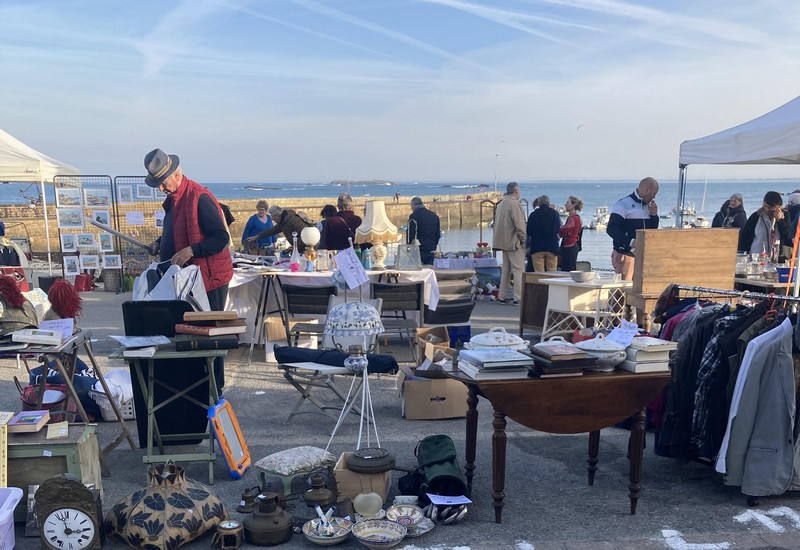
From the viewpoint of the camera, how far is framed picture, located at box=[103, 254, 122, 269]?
11133 millimetres

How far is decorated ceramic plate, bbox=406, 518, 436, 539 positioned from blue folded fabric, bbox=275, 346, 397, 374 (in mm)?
1505

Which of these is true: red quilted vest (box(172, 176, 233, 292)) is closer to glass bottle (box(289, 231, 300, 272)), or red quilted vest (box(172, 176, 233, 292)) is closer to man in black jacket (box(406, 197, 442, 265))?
glass bottle (box(289, 231, 300, 272))

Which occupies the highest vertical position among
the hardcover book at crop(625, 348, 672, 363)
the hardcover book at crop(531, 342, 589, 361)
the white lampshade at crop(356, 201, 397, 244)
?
the white lampshade at crop(356, 201, 397, 244)

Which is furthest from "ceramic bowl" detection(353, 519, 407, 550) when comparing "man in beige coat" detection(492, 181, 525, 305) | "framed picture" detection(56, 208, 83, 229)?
"framed picture" detection(56, 208, 83, 229)

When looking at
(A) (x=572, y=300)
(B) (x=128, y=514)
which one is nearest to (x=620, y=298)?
(A) (x=572, y=300)

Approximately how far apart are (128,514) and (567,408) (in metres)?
2.21

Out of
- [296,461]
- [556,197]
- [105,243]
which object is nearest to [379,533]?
[296,461]

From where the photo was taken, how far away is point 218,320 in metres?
3.92

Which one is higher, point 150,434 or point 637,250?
point 637,250

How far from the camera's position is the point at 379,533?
3156mm

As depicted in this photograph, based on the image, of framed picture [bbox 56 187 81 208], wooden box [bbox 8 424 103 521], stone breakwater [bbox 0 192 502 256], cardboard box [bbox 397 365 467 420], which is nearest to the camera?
wooden box [bbox 8 424 103 521]

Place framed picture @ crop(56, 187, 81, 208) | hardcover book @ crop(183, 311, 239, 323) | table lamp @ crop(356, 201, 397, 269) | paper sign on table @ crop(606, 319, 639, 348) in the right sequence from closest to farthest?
paper sign on table @ crop(606, 319, 639, 348)
hardcover book @ crop(183, 311, 239, 323)
table lamp @ crop(356, 201, 397, 269)
framed picture @ crop(56, 187, 81, 208)

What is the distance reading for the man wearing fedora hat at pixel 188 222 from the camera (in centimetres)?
460

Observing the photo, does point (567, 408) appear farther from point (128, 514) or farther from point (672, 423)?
point (128, 514)
